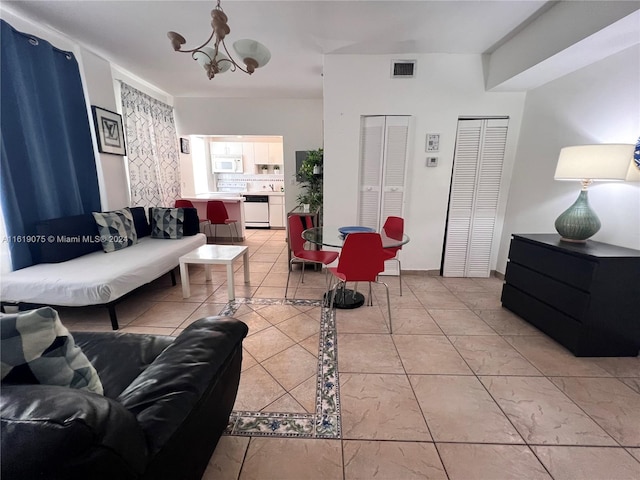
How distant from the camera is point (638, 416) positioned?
1.42 m

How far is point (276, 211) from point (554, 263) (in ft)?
17.2

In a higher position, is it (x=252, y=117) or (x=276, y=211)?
(x=252, y=117)

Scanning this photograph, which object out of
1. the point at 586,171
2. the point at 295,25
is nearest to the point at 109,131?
the point at 295,25

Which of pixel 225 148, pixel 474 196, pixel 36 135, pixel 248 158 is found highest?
pixel 225 148

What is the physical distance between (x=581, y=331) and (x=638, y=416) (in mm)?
529

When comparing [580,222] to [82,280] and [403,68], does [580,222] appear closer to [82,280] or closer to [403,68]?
[403,68]

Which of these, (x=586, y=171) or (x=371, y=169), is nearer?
(x=586, y=171)

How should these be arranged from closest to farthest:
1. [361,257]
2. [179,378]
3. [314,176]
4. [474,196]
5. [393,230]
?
[179,378]
[361,257]
[393,230]
[474,196]
[314,176]

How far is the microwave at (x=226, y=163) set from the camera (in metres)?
6.39

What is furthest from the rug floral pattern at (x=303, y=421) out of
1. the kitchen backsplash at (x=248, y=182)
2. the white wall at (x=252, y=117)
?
the kitchen backsplash at (x=248, y=182)

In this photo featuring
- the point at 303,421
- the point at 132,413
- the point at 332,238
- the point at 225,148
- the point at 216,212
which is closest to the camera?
the point at 132,413

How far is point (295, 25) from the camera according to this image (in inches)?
93.4

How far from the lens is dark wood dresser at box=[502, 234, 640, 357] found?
69.3 inches

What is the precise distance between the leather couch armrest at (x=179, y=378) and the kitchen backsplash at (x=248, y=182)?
5901 millimetres
